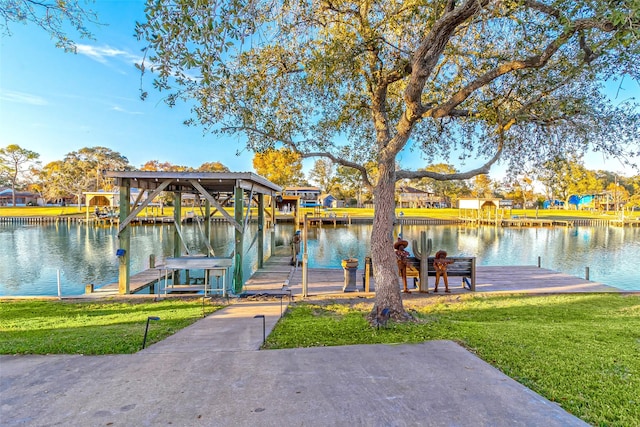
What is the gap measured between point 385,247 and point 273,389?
12.3 ft

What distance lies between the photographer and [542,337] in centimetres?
527

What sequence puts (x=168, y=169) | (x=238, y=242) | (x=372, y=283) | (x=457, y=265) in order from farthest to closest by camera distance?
(x=168, y=169) < (x=372, y=283) < (x=457, y=265) < (x=238, y=242)

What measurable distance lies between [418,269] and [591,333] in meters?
4.80

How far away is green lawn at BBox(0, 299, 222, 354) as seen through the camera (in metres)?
4.97

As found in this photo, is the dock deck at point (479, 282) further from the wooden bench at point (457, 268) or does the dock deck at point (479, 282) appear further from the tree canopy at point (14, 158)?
the tree canopy at point (14, 158)

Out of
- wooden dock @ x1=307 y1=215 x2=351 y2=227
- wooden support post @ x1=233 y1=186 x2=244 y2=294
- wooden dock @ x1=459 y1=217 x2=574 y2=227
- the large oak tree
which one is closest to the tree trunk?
the large oak tree

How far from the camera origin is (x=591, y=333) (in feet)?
18.5

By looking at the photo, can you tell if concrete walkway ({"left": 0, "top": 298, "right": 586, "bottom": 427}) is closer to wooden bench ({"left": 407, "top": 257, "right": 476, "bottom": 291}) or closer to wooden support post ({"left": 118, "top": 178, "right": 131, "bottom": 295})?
wooden bench ({"left": 407, "top": 257, "right": 476, "bottom": 291})

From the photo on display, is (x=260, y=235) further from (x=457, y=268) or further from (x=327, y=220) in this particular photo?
(x=327, y=220)

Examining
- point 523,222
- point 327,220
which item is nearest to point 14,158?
point 327,220

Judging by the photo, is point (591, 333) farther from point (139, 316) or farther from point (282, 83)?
point (139, 316)

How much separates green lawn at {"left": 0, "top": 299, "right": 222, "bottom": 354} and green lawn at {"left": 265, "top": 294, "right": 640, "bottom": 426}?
220 cm

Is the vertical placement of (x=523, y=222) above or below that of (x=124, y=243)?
below

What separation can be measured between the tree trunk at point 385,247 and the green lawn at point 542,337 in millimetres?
504
